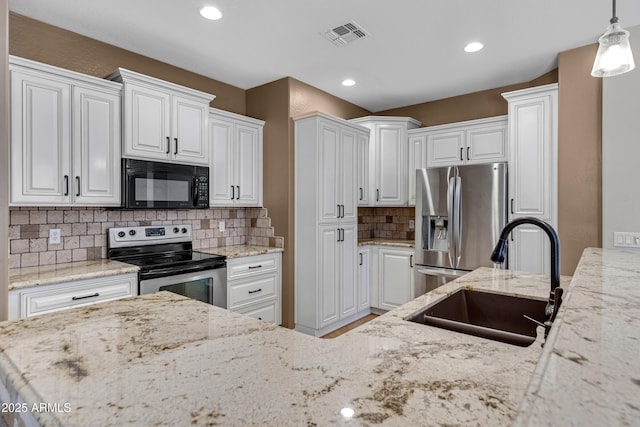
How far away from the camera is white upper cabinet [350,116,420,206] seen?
13.7 ft

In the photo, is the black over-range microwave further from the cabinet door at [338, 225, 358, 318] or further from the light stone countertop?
the light stone countertop

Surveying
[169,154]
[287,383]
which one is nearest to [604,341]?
[287,383]

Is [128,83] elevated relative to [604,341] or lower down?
elevated

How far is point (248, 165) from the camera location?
3615mm

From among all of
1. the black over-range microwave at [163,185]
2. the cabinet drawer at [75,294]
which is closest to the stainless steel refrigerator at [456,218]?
the black over-range microwave at [163,185]

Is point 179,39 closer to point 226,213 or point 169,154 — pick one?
point 169,154

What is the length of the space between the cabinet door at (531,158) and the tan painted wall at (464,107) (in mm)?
561

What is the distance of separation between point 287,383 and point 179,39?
2.94 m

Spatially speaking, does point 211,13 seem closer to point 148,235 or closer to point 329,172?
point 329,172

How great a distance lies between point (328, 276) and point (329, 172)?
1.07 m

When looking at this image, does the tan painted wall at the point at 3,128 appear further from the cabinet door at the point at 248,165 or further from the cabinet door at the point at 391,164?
the cabinet door at the point at 391,164

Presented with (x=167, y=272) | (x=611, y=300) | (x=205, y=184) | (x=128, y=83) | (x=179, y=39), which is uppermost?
(x=179, y=39)

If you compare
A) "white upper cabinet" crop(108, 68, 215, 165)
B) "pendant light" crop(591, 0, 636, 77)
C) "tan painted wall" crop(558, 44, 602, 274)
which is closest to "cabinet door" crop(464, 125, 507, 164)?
"tan painted wall" crop(558, 44, 602, 274)

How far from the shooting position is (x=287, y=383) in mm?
619
